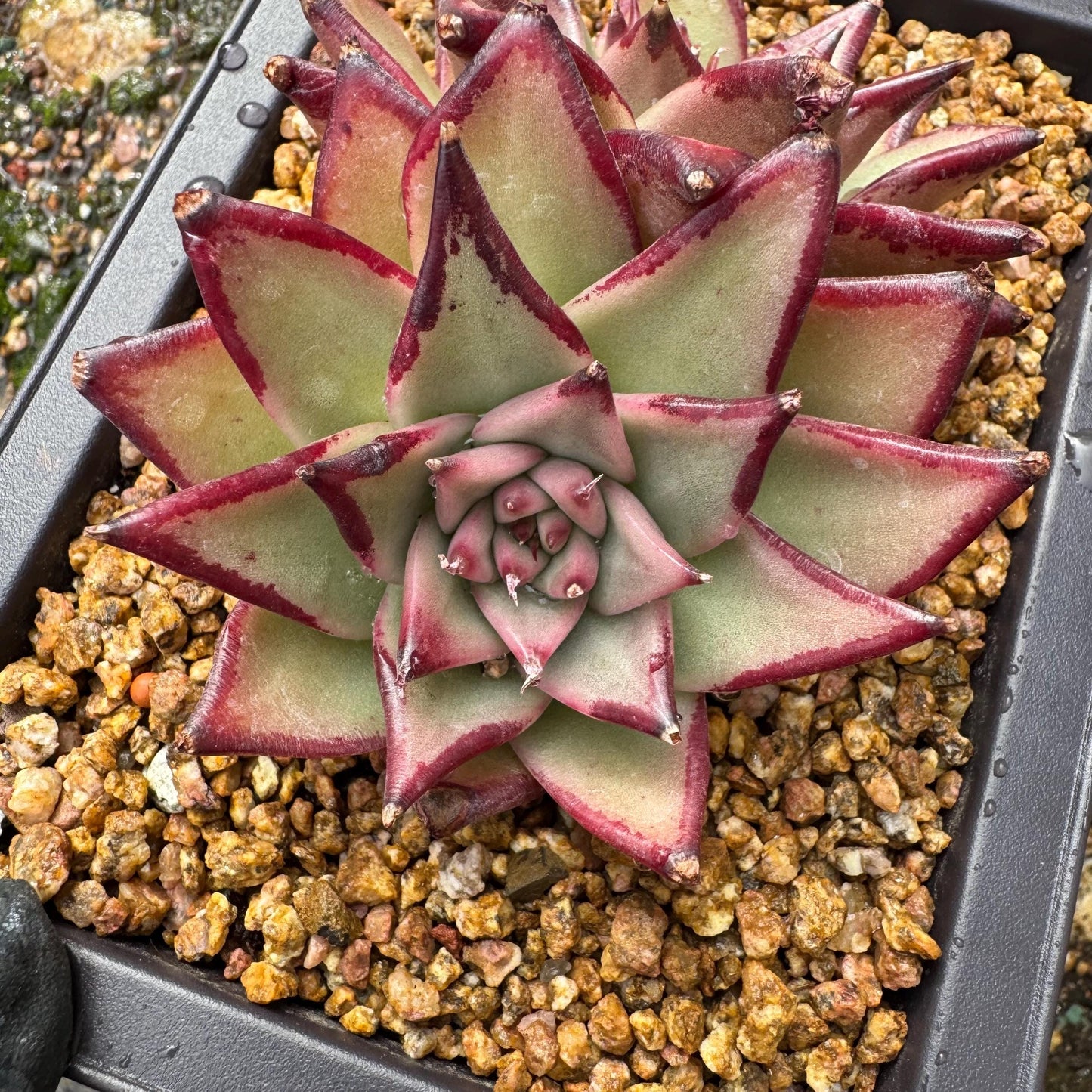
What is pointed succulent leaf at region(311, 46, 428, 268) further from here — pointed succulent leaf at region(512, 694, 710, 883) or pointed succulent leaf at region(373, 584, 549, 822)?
pointed succulent leaf at region(512, 694, 710, 883)

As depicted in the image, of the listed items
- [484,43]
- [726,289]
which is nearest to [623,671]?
[726,289]

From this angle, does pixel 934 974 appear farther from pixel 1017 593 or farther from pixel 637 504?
pixel 637 504

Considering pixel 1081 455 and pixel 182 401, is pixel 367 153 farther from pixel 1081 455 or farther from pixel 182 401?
pixel 1081 455

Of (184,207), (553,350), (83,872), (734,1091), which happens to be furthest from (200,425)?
(734,1091)

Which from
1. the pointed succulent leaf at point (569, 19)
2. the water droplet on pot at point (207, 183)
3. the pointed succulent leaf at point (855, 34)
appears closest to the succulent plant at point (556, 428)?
the pointed succulent leaf at point (569, 19)

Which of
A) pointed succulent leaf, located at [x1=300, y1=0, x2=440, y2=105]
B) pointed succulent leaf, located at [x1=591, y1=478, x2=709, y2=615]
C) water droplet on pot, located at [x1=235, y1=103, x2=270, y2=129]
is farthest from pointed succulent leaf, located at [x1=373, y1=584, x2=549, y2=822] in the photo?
water droplet on pot, located at [x1=235, y1=103, x2=270, y2=129]
